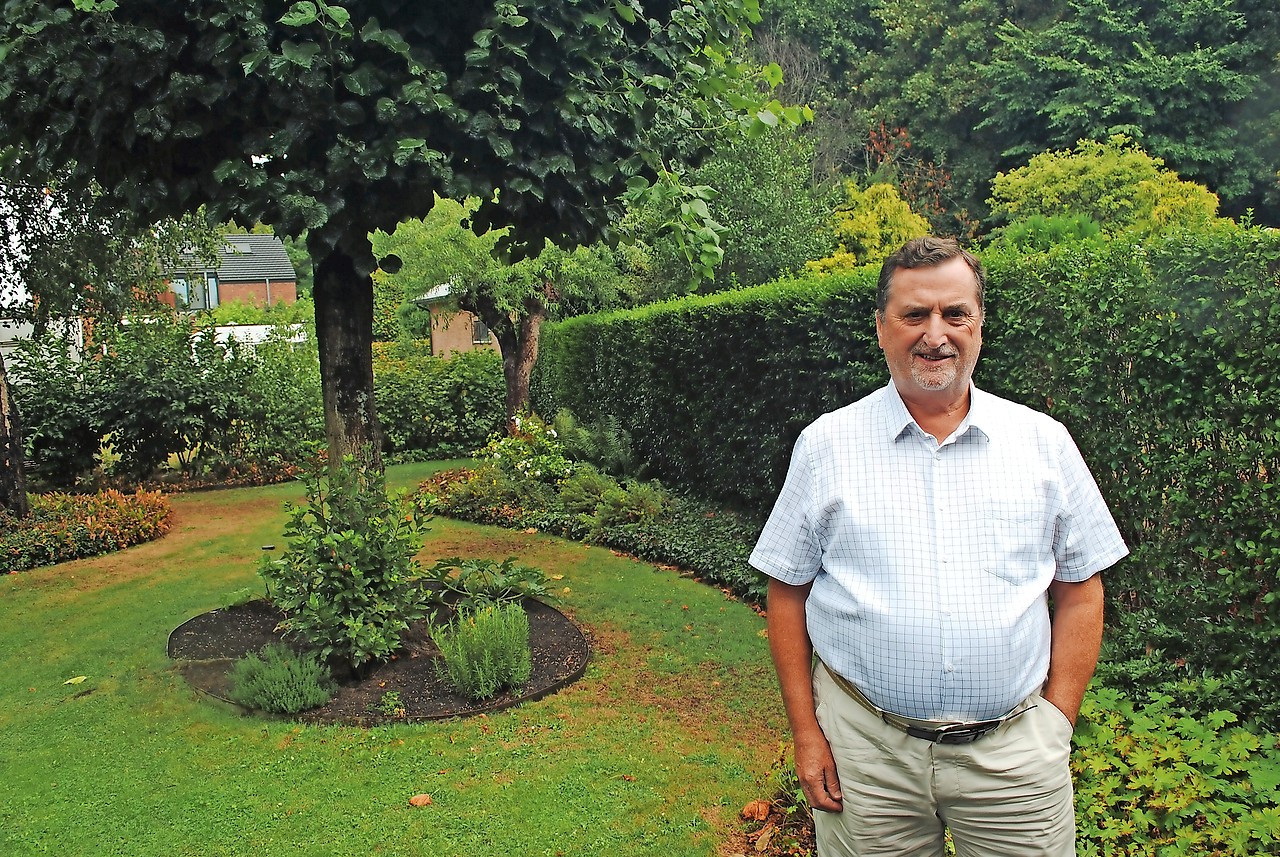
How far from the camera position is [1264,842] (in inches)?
123

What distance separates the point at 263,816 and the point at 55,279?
29.3ft

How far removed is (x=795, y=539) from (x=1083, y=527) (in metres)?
0.68

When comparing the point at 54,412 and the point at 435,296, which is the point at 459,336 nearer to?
the point at 435,296

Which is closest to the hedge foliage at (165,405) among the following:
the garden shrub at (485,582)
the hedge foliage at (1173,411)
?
the garden shrub at (485,582)

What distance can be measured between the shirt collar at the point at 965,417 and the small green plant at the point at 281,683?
13.0 feet

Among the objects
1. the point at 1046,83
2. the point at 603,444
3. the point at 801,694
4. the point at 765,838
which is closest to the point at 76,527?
the point at 603,444

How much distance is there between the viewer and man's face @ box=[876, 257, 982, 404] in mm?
2277

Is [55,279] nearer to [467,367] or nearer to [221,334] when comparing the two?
[467,367]

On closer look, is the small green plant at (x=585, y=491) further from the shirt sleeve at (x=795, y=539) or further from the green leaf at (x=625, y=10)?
the shirt sleeve at (x=795, y=539)

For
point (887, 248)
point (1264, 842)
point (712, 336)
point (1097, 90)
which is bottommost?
point (1264, 842)

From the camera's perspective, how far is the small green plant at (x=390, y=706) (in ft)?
16.6

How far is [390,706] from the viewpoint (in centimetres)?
509

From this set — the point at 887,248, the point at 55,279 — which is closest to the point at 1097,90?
the point at 887,248

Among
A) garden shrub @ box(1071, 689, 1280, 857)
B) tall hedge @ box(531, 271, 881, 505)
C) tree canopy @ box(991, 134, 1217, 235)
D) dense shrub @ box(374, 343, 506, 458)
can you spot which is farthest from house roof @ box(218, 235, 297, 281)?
garden shrub @ box(1071, 689, 1280, 857)
